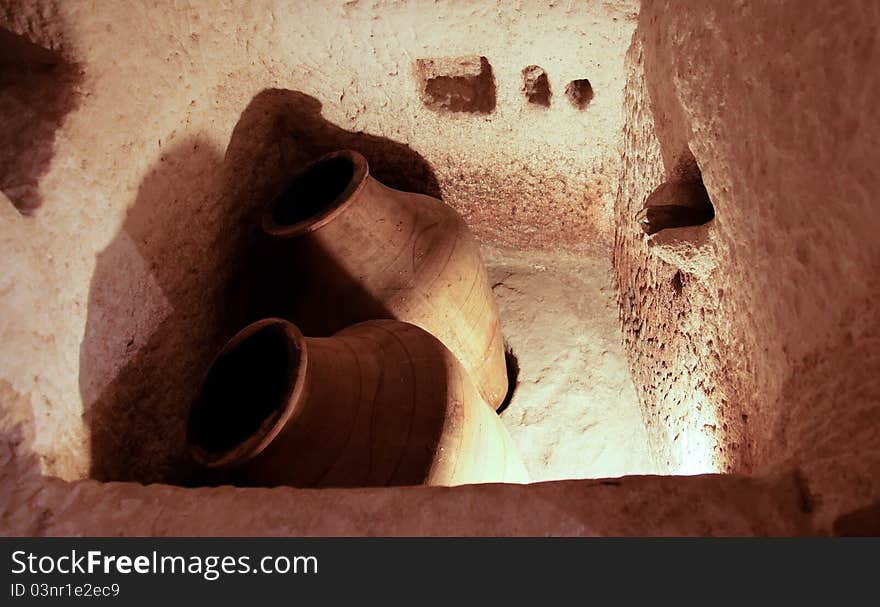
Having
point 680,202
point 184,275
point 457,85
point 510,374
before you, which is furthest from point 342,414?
point 457,85

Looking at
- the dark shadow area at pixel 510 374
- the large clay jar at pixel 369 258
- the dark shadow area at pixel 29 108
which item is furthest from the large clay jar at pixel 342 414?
the dark shadow area at pixel 510 374

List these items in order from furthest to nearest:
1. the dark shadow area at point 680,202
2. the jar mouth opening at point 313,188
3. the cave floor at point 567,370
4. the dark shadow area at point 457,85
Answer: the cave floor at point 567,370
the dark shadow area at point 457,85
the jar mouth opening at point 313,188
the dark shadow area at point 680,202

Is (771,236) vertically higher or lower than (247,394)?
higher

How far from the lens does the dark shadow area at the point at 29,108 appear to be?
6.20 feet

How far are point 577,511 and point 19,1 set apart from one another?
207 cm

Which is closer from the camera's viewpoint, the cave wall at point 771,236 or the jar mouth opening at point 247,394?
the cave wall at point 771,236

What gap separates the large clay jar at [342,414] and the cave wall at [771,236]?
839mm

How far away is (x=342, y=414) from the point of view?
2.07 metres

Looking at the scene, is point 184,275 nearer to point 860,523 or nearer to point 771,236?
point 771,236

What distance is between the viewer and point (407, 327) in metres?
2.51

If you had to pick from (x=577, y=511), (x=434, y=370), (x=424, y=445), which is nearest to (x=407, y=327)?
(x=434, y=370)

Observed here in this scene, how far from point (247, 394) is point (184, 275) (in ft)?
2.15

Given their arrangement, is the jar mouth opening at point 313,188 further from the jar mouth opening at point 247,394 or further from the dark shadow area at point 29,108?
the dark shadow area at point 29,108

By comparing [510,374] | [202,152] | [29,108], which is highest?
[29,108]
